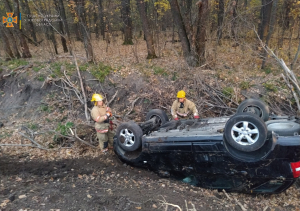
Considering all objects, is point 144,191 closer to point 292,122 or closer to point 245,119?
point 245,119

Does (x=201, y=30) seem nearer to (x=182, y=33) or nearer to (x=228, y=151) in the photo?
(x=182, y=33)

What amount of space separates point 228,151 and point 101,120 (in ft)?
10.9

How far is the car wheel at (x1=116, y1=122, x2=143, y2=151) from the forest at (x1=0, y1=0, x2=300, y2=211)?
623 mm

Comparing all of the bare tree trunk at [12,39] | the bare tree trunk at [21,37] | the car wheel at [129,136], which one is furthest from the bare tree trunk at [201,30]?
the bare tree trunk at [12,39]

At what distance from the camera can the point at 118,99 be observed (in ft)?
29.2

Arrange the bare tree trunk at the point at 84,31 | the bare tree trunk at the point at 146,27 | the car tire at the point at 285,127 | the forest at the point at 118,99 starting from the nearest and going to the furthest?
the car tire at the point at 285,127 < the forest at the point at 118,99 < the bare tree trunk at the point at 84,31 < the bare tree trunk at the point at 146,27

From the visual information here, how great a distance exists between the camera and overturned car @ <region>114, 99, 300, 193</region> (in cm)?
337

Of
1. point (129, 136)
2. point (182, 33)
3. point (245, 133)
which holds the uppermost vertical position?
point (182, 33)

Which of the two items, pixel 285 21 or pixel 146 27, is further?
pixel 285 21

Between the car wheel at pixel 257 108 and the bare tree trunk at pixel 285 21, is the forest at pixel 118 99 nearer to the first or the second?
the bare tree trunk at pixel 285 21

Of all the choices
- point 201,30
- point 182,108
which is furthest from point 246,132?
point 201,30

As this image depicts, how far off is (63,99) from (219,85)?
6170mm

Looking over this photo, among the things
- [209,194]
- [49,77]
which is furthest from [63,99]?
[209,194]

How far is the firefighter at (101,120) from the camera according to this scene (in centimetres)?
577
